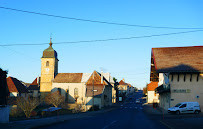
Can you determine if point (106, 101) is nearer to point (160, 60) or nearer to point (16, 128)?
point (160, 60)

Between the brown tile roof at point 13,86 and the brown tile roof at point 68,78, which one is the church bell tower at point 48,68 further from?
the brown tile roof at point 13,86

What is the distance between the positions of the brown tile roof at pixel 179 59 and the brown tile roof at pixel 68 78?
1600 inches

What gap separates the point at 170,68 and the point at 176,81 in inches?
93.2

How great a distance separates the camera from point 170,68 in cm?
3503

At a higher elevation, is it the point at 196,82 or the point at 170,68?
the point at 170,68

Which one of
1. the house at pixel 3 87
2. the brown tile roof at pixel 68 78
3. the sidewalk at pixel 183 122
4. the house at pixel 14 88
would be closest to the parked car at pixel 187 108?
the sidewalk at pixel 183 122

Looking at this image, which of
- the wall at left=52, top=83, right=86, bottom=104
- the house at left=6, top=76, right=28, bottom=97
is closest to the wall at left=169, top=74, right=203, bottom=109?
the house at left=6, top=76, right=28, bottom=97

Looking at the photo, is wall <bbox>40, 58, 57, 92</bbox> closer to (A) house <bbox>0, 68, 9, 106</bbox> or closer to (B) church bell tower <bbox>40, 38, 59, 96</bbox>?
(B) church bell tower <bbox>40, 38, 59, 96</bbox>

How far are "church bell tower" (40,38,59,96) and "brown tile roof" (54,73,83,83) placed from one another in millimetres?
2114

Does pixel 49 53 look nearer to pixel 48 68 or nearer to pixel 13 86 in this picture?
pixel 48 68

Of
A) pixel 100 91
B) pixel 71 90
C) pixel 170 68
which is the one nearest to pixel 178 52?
pixel 170 68

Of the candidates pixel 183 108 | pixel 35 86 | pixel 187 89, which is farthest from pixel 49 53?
pixel 183 108

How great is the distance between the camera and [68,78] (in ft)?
252

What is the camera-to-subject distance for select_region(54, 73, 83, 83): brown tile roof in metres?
75.8
